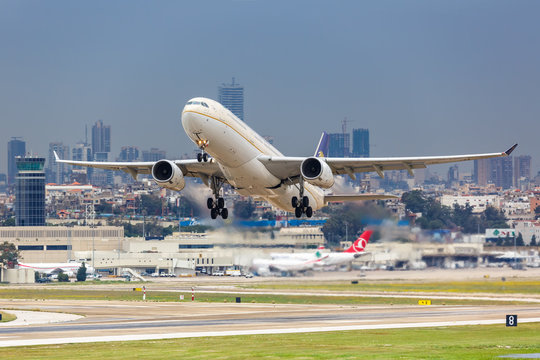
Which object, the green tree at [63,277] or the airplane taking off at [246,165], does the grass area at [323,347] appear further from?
the green tree at [63,277]

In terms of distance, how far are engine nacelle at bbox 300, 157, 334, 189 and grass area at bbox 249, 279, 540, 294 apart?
26.9 m

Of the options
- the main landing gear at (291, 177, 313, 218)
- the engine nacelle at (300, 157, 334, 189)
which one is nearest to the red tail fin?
the main landing gear at (291, 177, 313, 218)

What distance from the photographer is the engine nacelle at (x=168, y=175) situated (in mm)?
55094

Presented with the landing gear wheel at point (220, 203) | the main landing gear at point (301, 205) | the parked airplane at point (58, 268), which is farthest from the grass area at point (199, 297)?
the parked airplane at point (58, 268)

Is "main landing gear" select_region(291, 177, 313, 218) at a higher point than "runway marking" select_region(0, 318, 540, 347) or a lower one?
higher

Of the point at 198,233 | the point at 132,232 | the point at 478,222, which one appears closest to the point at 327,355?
the point at 478,222

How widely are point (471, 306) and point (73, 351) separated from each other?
3592 cm

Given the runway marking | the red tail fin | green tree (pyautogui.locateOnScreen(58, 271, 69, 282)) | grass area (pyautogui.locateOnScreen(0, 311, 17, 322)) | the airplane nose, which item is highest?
the airplane nose

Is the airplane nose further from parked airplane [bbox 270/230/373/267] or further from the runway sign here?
parked airplane [bbox 270/230/373/267]

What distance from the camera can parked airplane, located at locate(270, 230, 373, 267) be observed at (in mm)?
83438

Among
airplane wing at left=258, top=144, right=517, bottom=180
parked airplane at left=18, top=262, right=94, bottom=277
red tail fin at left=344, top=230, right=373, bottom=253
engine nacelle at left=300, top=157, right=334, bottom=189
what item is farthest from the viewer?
parked airplane at left=18, top=262, right=94, bottom=277

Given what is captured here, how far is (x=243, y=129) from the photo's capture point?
5234 cm

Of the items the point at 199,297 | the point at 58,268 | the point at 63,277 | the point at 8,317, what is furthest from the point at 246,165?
the point at 58,268

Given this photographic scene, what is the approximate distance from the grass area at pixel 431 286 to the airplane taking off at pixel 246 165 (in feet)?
64.7
